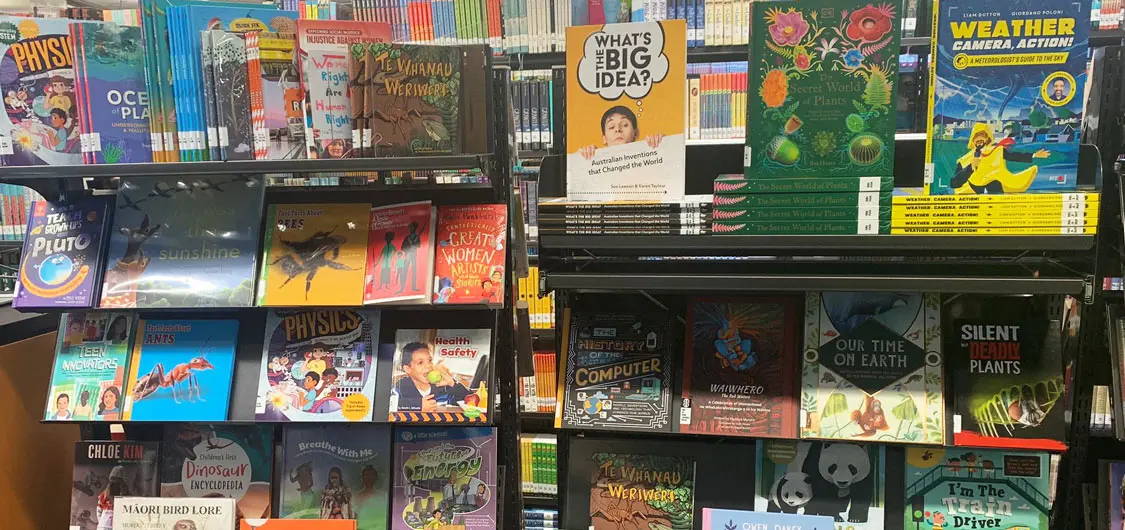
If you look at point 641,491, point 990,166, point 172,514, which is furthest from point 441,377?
point 990,166

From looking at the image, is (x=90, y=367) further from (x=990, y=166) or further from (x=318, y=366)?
(x=990, y=166)

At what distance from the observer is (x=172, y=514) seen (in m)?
1.83

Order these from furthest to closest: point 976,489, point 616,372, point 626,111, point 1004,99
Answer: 1. point 616,372
2. point 976,489
3. point 626,111
4. point 1004,99

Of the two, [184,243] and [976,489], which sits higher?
[184,243]

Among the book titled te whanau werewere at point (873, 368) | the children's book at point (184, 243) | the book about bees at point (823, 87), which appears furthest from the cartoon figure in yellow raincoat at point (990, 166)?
the children's book at point (184, 243)

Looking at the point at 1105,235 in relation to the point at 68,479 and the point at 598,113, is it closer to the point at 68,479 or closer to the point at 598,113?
the point at 598,113

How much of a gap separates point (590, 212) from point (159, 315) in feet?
4.09

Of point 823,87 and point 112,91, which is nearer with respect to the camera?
point 823,87

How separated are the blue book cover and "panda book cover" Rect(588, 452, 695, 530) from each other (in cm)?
7

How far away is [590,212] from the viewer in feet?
5.19

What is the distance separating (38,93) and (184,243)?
0.48m

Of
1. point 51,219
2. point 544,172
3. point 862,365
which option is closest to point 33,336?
point 51,219

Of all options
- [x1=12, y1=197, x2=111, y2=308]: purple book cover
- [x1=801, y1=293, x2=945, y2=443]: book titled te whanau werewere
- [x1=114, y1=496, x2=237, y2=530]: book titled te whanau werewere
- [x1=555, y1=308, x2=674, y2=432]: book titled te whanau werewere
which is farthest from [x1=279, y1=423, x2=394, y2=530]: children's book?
[x1=801, y1=293, x2=945, y2=443]: book titled te whanau werewere

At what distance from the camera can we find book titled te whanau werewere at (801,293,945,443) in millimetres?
1637
